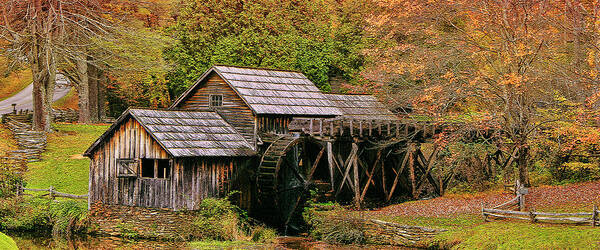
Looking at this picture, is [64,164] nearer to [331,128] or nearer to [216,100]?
[216,100]

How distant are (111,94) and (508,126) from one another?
31304 mm

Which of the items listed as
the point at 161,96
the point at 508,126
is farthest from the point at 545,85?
the point at 161,96

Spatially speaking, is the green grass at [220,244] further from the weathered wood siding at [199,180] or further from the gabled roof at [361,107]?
the gabled roof at [361,107]

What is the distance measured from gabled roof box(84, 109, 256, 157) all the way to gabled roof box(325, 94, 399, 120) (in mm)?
5155

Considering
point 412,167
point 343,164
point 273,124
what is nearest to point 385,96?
point 412,167

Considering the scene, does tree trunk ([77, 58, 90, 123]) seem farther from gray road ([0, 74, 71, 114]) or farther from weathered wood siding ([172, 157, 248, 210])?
weathered wood siding ([172, 157, 248, 210])

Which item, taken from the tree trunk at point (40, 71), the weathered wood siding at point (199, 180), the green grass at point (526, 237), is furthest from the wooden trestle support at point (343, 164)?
the tree trunk at point (40, 71)

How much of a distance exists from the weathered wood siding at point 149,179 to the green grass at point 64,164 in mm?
5008

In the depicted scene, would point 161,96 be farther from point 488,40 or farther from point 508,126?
point 508,126

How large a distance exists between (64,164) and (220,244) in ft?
44.6

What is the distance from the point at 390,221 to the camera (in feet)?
70.4

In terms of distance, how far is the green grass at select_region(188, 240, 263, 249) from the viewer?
20250 mm

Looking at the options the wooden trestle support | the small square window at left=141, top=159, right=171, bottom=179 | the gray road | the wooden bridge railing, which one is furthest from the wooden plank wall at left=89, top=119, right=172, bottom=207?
the gray road

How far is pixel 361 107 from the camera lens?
94.9 feet
